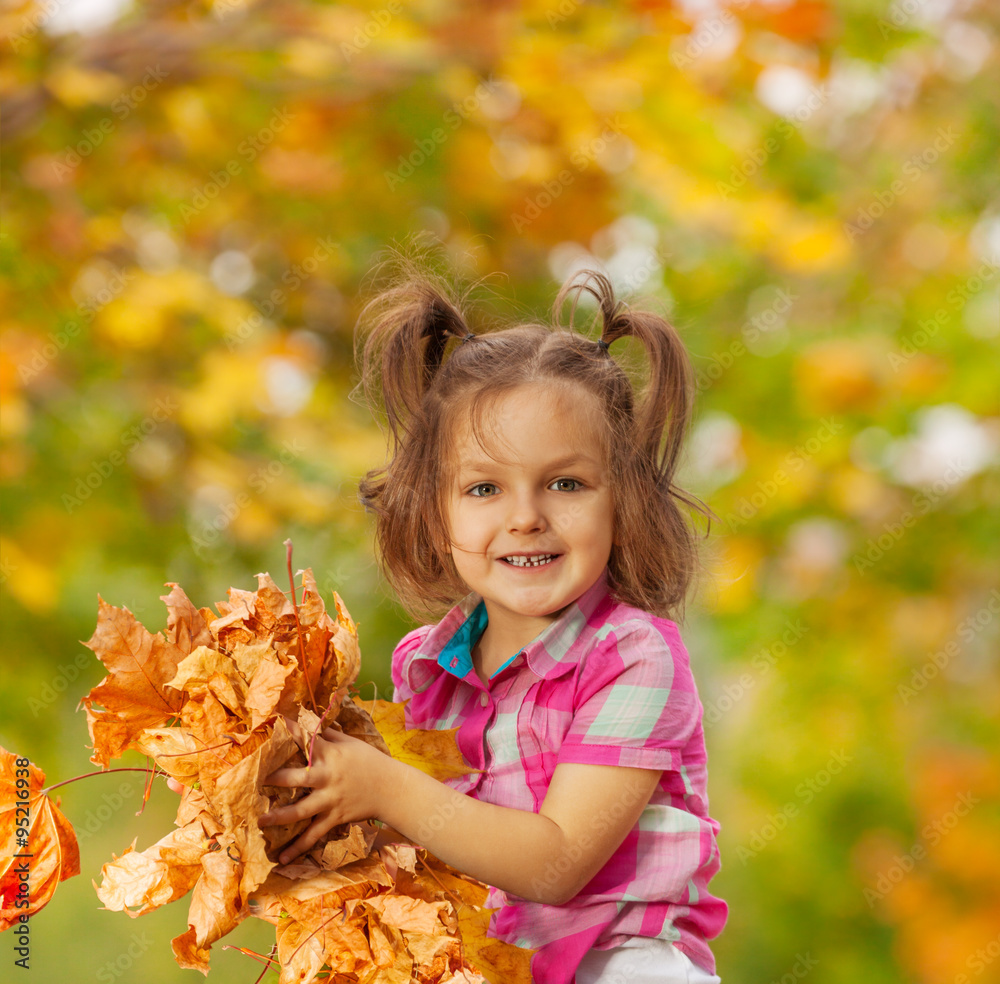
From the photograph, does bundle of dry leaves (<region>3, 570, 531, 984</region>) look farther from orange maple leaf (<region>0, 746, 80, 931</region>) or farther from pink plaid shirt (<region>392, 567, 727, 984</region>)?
pink plaid shirt (<region>392, 567, 727, 984</region>)

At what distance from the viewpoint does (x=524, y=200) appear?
3004 mm

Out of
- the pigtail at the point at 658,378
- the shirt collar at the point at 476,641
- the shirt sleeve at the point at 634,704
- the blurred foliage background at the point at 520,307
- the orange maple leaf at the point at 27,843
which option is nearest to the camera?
the orange maple leaf at the point at 27,843

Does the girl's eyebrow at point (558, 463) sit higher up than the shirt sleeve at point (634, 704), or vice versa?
the girl's eyebrow at point (558, 463)

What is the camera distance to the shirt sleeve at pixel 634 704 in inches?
48.6

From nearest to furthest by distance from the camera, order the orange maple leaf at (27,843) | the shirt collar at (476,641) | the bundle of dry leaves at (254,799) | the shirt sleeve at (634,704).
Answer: the bundle of dry leaves at (254,799) < the orange maple leaf at (27,843) < the shirt sleeve at (634,704) < the shirt collar at (476,641)

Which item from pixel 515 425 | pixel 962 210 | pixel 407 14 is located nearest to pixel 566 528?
pixel 515 425

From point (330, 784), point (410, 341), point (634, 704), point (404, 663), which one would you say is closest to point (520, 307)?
point (410, 341)

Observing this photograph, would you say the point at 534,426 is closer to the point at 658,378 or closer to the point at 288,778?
the point at 658,378

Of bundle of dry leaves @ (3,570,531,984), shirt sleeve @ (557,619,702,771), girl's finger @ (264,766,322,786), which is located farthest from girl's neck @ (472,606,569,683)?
girl's finger @ (264,766,322,786)

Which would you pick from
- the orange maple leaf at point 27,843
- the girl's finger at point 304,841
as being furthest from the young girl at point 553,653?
the orange maple leaf at point 27,843

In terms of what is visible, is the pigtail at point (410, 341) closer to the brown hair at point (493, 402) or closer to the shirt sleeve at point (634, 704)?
the brown hair at point (493, 402)

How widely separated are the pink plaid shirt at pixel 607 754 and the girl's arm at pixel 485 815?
0.06 feet

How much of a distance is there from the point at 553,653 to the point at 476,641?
0.20 metres

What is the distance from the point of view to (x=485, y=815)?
1.16 metres
